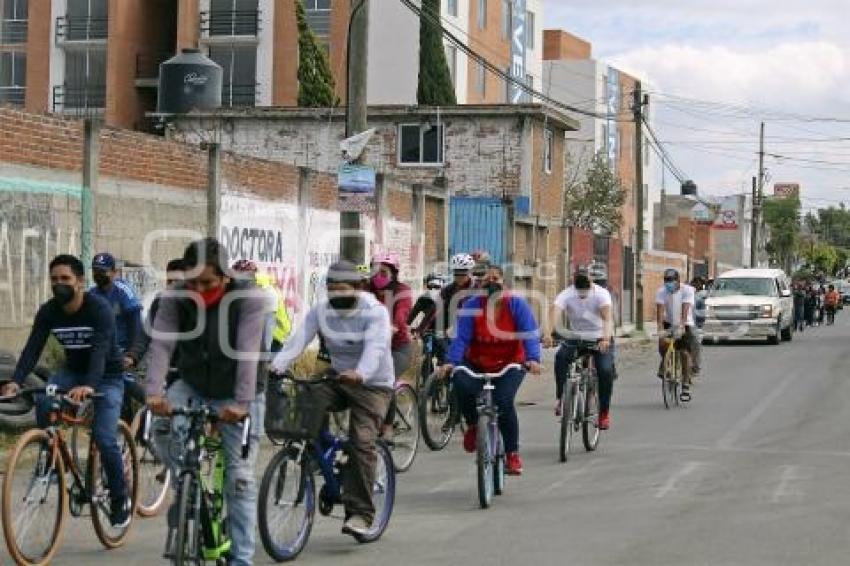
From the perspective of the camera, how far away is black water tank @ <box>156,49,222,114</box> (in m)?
40.2

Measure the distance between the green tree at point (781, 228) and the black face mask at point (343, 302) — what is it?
343 feet

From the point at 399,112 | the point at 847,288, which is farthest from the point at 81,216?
the point at 847,288

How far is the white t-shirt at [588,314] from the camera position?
14242 millimetres

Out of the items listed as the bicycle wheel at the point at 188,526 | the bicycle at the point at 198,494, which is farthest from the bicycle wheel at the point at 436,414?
the bicycle wheel at the point at 188,526

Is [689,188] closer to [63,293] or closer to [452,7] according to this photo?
[452,7]

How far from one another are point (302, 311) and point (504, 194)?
14472mm

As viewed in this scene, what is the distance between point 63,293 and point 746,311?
2881 cm

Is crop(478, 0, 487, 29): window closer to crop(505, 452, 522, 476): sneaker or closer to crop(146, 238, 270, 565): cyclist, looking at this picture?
crop(505, 452, 522, 476): sneaker

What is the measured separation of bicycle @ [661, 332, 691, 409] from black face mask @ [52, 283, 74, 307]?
11.9 m

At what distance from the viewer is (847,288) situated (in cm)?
9019

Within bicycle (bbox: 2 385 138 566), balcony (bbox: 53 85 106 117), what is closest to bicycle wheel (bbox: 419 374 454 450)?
bicycle (bbox: 2 385 138 566)

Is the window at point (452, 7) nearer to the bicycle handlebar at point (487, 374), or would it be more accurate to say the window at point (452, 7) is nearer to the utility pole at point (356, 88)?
the utility pole at point (356, 88)

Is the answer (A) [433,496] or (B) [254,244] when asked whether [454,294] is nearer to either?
(A) [433,496]

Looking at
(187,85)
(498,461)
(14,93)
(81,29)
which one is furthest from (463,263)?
(14,93)
